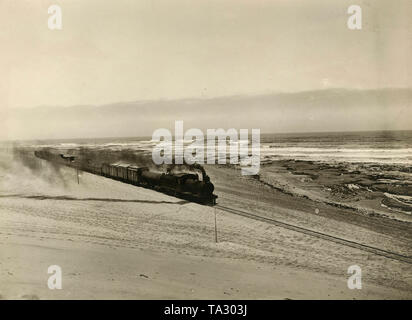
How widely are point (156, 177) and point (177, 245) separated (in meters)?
1.22

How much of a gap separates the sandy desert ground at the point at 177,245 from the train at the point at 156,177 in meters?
0.14

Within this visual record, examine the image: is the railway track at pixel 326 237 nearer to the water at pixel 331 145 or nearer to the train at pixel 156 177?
the train at pixel 156 177

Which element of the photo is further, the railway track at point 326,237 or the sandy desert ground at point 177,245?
the railway track at point 326,237

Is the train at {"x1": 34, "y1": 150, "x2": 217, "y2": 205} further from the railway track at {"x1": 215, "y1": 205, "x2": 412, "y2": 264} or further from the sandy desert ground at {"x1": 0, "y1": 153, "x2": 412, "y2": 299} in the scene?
the railway track at {"x1": 215, "y1": 205, "x2": 412, "y2": 264}

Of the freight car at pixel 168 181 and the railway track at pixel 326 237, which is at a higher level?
the freight car at pixel 168 181

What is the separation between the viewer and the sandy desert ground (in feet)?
12.1

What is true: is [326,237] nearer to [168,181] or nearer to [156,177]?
[168,181]

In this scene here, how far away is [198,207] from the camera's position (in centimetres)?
427

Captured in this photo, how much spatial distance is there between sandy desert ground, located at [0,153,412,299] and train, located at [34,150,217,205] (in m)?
0.14

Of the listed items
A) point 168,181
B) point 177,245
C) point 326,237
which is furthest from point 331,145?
point 177,245

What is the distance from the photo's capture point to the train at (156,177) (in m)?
4.39

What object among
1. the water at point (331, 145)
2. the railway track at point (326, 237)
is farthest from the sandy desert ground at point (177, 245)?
the water at point (331, 145)
